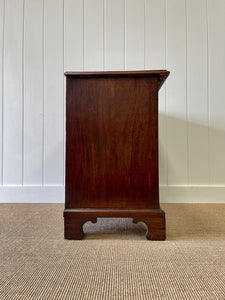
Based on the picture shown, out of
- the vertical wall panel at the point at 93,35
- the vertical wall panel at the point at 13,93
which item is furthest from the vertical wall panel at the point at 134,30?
the vertical wall panel at the point at 13,93

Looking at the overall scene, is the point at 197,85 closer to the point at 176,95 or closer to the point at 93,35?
the point at 176,95

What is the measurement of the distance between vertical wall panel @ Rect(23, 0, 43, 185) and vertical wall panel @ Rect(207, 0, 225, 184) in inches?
49.6

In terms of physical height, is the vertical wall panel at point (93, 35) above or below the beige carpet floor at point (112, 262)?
above

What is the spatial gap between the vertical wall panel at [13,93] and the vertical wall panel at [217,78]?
55.6 inches

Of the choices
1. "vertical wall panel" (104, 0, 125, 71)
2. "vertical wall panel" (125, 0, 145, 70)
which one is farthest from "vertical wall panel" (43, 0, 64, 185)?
"vertical wall panel" (125, 0, 145, 70)

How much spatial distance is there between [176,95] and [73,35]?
89 centimetres

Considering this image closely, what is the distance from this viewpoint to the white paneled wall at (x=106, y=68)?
1.66 metres

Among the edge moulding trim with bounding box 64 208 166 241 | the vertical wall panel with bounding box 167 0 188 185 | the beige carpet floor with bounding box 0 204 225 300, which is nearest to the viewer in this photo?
the beige carpet floor with bounding box 0 204 225 300

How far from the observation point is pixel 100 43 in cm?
169

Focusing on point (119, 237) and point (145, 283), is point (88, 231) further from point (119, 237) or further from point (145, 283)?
point (145, 283)

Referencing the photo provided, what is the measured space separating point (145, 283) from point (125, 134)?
0.54 metres

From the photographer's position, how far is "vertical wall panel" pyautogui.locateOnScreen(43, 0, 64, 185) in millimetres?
1671

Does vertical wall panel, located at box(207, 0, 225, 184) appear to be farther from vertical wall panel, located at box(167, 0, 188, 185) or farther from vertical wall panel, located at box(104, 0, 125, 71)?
vertical wall panel, located at box(104, 0, 125, 71)

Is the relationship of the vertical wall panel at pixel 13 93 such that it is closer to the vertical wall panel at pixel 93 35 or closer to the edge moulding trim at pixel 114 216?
the vertical wall panel at pixel 93 35
